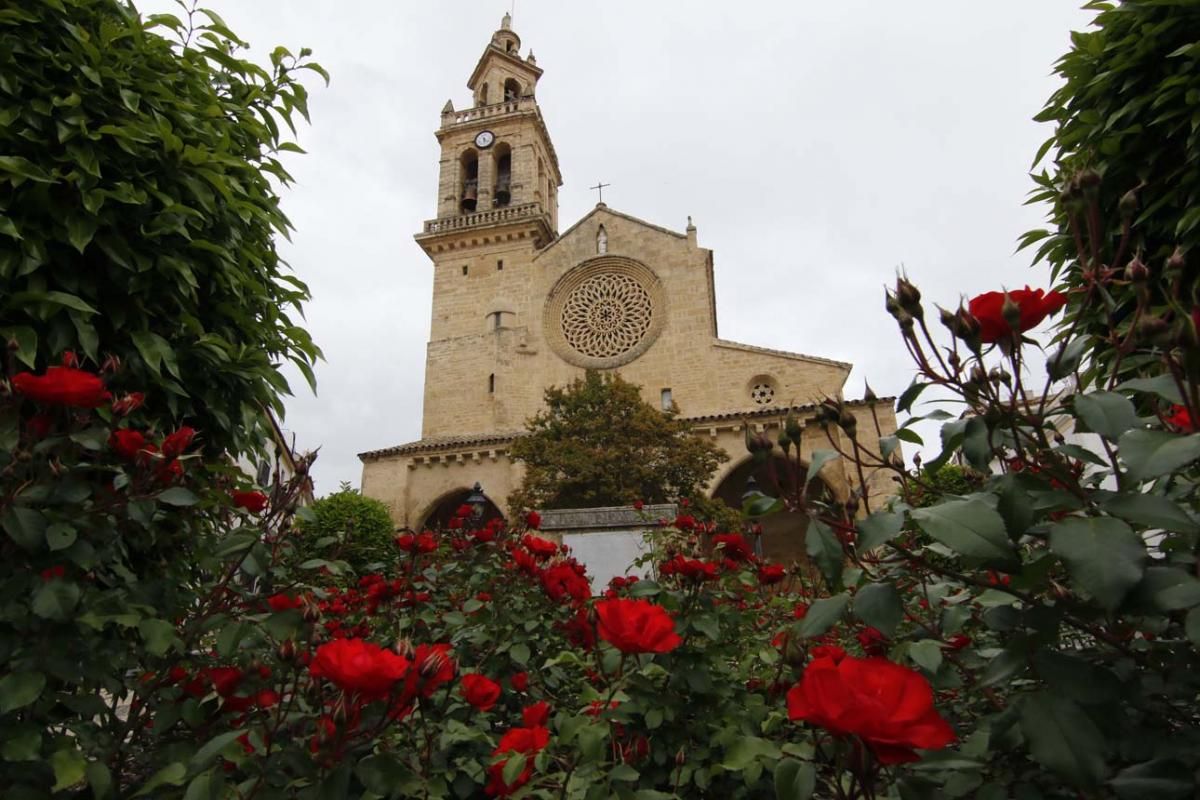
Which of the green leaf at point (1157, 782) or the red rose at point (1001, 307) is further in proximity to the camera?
the red rose at point (1001, 307)

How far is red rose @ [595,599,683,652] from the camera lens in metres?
1.27

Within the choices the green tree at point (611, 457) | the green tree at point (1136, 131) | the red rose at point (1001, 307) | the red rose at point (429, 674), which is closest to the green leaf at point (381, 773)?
the red rose at point (429, 674)

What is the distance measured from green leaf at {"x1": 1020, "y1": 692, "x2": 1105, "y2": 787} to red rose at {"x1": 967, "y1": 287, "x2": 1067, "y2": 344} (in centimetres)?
62

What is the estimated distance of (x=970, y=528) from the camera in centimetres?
91

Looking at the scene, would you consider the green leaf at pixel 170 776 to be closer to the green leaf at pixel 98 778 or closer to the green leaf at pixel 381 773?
the green leaf at pixel 98 778

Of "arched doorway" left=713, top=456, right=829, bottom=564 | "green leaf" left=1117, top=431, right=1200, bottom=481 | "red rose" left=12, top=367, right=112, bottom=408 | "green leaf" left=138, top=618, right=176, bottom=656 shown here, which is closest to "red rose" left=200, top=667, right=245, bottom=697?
"green leaf" left=138, top=618, right=176, bottom=656

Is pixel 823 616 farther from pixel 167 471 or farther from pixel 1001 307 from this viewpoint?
pixel 167 471

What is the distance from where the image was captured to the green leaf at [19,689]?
1.21 metres

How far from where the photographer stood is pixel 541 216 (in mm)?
23516

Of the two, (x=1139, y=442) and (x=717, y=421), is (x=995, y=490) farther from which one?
(x=717, y=421)

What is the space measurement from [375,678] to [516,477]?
17.9 meters

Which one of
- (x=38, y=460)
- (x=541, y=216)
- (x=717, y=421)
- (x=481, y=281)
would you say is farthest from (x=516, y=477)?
(x=38, y=460)

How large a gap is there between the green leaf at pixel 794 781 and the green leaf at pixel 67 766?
49.1 inches

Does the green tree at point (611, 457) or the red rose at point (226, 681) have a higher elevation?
the green tree at point (611, 457)
